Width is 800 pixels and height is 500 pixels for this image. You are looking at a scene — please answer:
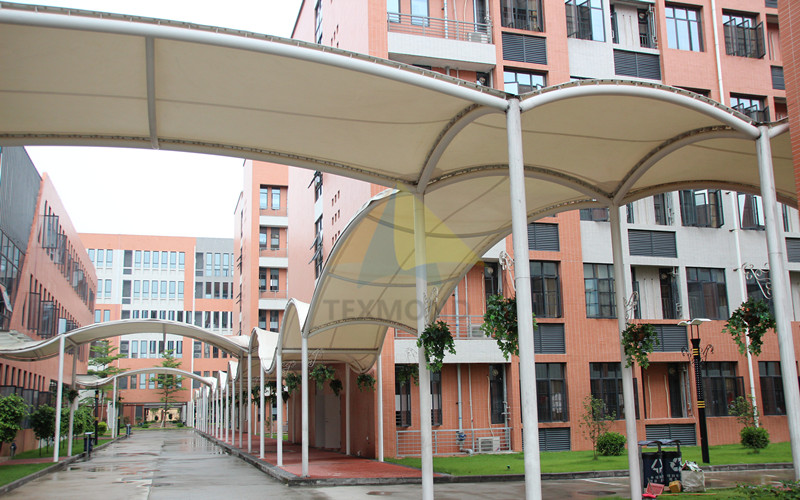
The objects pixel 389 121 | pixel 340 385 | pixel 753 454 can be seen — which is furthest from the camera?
pixel 340 385

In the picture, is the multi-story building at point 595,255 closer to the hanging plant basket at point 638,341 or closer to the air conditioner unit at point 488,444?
the air conditioner unit at point 488,444

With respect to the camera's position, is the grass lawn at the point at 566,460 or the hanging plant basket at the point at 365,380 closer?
the grass lawn at the point at 566,460

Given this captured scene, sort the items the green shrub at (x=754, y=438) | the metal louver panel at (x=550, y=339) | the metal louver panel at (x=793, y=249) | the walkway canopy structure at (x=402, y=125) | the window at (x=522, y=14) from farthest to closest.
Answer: the metal louver panel at (x=793, y=249), the window at (x=522, y=14), the metal louver panel at (x=550, y=339), the green shrub at (x=754, y=438), the walkway canopy structure at (x=402, y=125)

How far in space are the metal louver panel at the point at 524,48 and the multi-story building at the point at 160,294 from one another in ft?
217

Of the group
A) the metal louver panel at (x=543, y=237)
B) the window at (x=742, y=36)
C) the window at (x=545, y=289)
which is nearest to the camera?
the window at (x=545, y=289)

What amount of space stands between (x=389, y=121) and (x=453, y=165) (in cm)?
203

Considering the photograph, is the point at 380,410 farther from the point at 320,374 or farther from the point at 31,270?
the point at 31,270

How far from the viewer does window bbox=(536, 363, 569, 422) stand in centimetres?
2745

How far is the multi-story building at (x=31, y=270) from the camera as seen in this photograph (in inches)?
1130

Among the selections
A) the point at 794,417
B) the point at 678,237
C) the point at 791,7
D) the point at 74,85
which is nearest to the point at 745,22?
the point at 678,237

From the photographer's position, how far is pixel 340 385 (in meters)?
27.9

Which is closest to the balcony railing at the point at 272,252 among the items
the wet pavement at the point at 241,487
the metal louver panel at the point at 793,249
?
the wet pavement at the point at 241,487

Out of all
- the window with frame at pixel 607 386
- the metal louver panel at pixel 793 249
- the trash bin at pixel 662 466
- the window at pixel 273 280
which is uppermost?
the window at pixel 273 280

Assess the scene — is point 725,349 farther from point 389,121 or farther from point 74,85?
point 74,85
